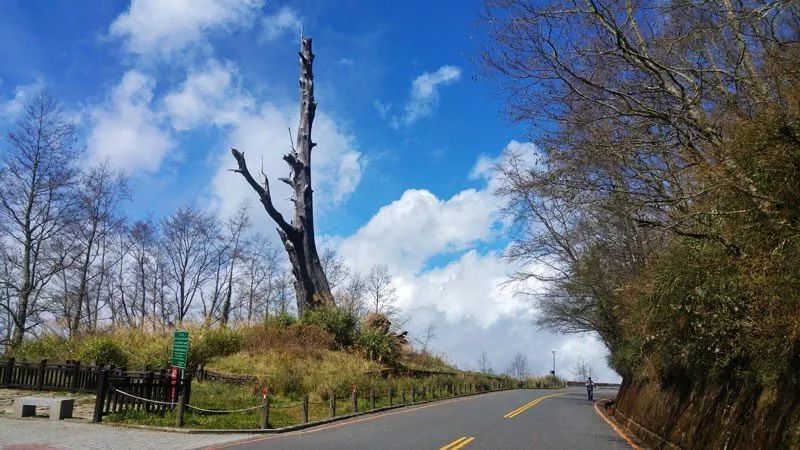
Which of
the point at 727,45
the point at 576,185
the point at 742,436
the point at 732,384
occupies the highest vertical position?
the point at 727,45

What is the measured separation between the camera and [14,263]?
33438 mm

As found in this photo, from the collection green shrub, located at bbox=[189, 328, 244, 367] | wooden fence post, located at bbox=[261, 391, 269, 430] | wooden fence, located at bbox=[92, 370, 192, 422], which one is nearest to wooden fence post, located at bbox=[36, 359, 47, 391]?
wooden fence, located at bbox=[92, 370, 192, 422]

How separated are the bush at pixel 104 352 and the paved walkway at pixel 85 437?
1058cm

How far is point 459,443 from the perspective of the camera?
13258 millimetres

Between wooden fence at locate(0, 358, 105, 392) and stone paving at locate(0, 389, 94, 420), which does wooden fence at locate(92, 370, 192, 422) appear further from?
wooden fence at locate(0, 358, 105, 392)

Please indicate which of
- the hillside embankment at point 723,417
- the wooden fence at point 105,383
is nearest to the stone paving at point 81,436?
the wooden fence at point 105,383

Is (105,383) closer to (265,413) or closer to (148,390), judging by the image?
(148,390)

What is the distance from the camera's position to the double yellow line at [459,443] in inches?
495

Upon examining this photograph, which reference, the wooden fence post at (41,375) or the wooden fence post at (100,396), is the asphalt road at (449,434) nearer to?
the wooden fence post at (100,396)

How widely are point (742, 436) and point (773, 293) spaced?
8.03 ft

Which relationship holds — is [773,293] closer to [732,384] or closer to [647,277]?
[732,384]

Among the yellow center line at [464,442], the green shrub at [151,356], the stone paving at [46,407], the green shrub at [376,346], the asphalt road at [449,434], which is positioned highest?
the green shrub at [376,346]

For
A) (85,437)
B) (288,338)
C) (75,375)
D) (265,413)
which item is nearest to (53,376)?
(75,375)

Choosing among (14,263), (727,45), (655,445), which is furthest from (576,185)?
(14,263)
